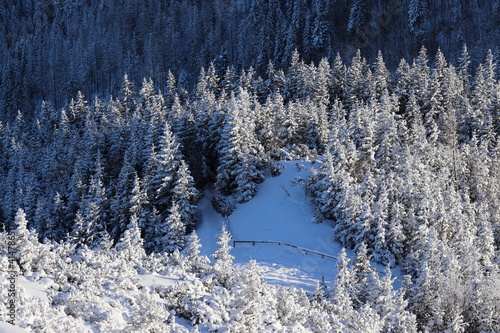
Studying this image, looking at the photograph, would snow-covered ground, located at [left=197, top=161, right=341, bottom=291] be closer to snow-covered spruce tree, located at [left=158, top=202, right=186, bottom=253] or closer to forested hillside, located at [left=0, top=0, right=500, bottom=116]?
snow-covered spruce tree, located at [left=158, top=202, right=186, bottom=253]

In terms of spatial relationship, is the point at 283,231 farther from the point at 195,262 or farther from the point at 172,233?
the point at 195,262

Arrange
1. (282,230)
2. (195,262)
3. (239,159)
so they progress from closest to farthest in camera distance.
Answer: (195,262) → (282,230) → (239,159)

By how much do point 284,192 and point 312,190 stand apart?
120 inches

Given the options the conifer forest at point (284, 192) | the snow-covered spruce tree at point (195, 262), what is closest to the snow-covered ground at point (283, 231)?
the conifer forest at point (284, 192)

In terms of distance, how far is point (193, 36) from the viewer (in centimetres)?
10912

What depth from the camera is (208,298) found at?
1706cm

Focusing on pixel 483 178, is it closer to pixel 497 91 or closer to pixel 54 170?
pixel 497 91

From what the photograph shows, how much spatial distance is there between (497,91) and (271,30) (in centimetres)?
5512

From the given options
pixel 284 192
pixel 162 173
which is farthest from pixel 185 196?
pixel 284 192

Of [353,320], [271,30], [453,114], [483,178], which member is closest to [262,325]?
[353,320]

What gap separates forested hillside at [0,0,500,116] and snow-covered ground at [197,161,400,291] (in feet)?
164

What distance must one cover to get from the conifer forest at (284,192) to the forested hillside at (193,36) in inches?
20.4

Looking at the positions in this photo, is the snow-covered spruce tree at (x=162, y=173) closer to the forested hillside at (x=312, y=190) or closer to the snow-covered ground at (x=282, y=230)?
the forested hillside at (x=312, y=190)

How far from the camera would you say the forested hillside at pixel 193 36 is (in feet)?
294
